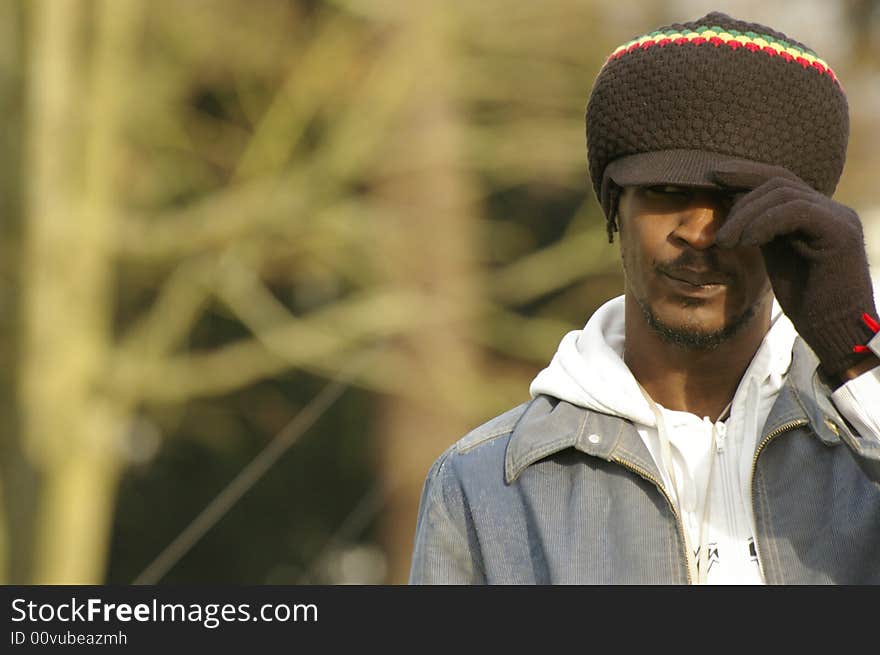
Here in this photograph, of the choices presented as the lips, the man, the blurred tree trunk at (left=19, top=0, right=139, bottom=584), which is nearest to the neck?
the man

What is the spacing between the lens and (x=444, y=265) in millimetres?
9234

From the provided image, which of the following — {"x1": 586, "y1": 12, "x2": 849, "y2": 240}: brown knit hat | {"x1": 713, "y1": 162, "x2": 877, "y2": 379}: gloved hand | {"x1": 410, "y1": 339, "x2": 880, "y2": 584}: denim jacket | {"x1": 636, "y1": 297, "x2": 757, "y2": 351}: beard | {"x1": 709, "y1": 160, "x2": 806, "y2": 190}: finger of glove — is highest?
{"x1": 586, "y1": 12, "x2": 849, "y2": 240}: brown knit hat

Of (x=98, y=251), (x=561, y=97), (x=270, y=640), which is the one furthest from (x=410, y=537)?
(x=270, y=640)

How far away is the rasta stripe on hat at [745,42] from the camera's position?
2414mm

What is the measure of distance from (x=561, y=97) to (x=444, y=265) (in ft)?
5.91

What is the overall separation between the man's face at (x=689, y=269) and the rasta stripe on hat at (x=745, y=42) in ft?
0.81

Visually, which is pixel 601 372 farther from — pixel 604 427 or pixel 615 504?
pixel 615 504

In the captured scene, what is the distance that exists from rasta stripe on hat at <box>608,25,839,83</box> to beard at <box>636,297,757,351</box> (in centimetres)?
42

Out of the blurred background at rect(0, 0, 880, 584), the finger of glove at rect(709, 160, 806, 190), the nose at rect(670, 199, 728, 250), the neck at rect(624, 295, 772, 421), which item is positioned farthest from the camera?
the blurred background at rect(0, 0, 880, 584)

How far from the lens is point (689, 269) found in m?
2.40

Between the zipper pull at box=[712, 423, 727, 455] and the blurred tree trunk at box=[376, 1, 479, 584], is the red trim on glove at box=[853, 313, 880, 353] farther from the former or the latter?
the blurred tree trunk at box=[376, 1, 479, 584]

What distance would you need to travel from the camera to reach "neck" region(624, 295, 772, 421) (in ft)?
8.21

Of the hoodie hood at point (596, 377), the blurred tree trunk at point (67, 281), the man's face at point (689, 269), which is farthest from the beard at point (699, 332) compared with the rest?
the blurred tree trunk at point (67, 281)

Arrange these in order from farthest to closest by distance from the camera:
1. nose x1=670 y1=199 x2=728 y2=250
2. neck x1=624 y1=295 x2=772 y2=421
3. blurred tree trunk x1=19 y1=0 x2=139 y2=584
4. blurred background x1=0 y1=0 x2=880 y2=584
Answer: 1. blurred background x1=0 y1=0 x2=880 y2=584
2. blurred tree trunk x1=19 y1=0 x2=139 y2=584
3. neck x1=624 y1=295 x2=772 y2=421
4. nose x1=670 y1=199 x2=728 y2=250
